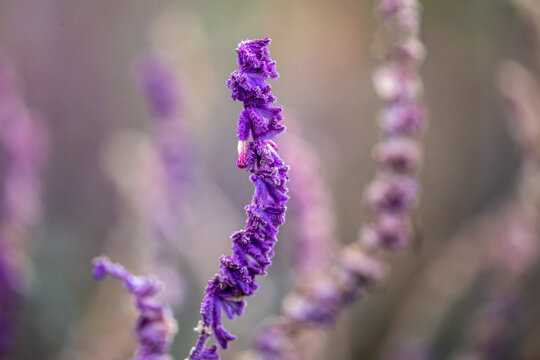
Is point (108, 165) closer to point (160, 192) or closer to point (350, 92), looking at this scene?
point (160, 192)

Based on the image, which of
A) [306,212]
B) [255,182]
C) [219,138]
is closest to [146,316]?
[255,182]

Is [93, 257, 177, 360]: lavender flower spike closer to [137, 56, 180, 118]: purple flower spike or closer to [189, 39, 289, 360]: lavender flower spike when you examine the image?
[189, 39, 289, 360]: lavender flower spike

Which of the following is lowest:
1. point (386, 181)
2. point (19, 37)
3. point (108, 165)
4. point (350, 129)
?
point (386, 181)

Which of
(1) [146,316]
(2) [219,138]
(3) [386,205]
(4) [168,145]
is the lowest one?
(1) [146,316]

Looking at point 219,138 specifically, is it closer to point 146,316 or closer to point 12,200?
point 12,200

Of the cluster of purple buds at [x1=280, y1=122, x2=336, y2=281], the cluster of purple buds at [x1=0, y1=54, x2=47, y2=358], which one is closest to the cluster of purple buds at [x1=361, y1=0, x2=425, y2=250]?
the cluster of purple buds at [x1=280, y1=122, x2=336, y2=281]

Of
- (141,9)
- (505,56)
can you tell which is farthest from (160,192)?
(505,56)
